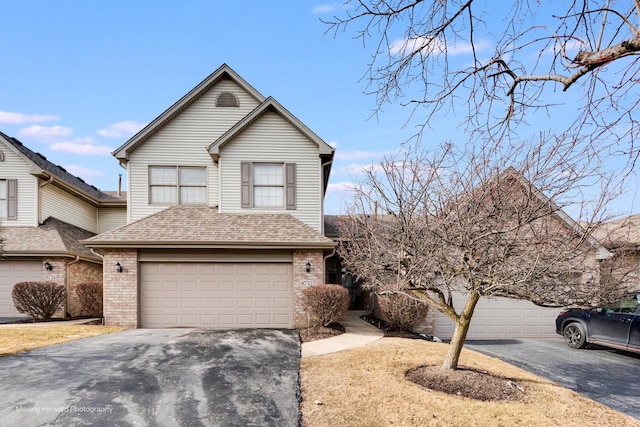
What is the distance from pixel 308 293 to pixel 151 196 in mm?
7117

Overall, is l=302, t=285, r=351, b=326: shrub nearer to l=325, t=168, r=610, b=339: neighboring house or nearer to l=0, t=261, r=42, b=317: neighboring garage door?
l=325, t=168, r=610, b=339: neighboring house

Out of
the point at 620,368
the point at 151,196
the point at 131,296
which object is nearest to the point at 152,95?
the point at 151,196

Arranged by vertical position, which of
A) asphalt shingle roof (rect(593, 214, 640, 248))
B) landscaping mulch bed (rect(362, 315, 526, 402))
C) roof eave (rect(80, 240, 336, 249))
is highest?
asphalt shingle roof (rect(593, 214, 640, 248))

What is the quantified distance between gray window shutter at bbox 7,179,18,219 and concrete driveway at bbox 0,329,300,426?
30.0 feet

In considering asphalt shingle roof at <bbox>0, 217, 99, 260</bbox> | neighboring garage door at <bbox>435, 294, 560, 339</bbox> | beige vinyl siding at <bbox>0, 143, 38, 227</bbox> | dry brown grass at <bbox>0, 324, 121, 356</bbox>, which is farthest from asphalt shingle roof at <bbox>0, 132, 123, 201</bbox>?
neighboring garage door at <bbox>435, 294, 560, 339</bbox>

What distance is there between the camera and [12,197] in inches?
612

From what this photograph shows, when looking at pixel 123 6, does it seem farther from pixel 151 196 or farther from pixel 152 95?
pixel 151 196

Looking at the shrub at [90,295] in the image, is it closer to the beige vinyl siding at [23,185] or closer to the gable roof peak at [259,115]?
the beige vinyl siding at [23,185]

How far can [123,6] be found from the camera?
7707 millimetres

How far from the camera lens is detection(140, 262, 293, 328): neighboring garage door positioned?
12.2m

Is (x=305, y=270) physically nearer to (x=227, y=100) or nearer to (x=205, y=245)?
(x=205, y=245)

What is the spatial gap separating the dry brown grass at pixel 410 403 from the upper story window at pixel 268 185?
662 centimetres

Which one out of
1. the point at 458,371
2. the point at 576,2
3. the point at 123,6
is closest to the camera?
the point at 576,2

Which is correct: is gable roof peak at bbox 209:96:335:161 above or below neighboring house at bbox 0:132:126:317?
above
